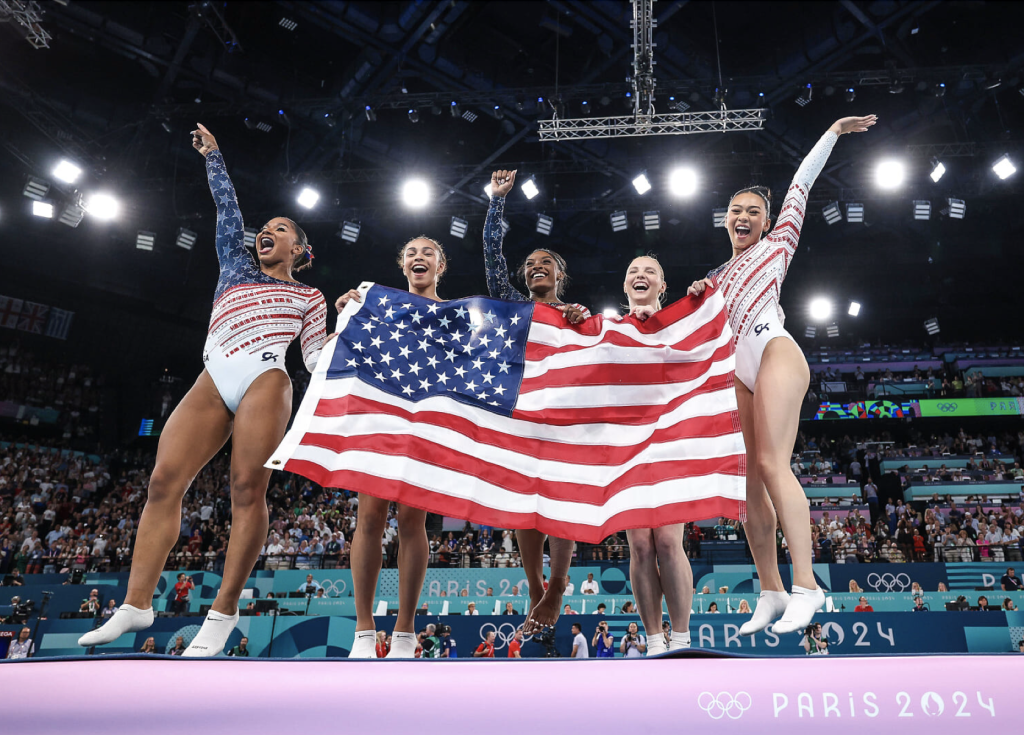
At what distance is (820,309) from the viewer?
22656 millimetres

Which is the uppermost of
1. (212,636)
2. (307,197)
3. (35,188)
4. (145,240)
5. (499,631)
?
(307,197)

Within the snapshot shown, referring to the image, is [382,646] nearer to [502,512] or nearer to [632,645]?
[632,645]

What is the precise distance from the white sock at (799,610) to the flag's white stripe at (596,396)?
1.23 meters

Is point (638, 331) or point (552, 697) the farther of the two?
point (638, 331)

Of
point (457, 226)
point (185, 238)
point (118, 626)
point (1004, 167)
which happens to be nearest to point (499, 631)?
point (118, 626)

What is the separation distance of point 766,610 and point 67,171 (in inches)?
609

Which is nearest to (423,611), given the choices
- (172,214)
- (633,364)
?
(633,364)

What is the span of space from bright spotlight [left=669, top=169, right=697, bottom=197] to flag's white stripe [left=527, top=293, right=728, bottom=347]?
11.3 meters

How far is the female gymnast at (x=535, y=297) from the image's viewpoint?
4.34 m

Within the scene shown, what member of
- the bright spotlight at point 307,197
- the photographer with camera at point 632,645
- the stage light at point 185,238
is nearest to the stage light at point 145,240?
the stage light at point 185,238

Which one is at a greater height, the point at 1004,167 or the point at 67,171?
the point at 1004,167

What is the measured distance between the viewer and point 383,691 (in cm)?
240

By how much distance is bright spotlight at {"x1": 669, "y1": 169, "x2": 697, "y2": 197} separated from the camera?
14.8 meters

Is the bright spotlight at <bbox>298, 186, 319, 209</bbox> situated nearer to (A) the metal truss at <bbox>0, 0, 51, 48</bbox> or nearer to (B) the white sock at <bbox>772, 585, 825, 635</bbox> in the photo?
(A) the metal truss at <bbox>0, 0, 51, 48</bbox>
